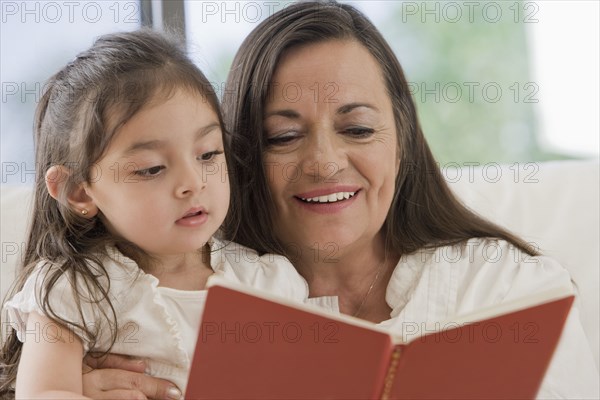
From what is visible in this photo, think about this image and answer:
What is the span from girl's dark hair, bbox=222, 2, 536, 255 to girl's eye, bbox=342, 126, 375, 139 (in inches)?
5.9

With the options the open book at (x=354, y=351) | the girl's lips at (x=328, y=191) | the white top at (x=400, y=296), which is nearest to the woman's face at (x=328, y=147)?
the girl's lips at (x=328, y=191)

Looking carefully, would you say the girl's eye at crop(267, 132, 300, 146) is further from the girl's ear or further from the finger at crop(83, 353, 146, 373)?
the finger at crop(83, 353, 146, 373)

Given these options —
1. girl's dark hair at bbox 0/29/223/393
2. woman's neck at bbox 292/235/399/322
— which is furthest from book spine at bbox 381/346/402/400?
woman's neck at bbox 292/235/399/322

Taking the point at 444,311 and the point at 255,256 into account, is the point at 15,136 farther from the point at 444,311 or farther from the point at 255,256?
the point at 444,311

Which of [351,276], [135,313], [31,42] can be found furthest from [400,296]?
[31,42]

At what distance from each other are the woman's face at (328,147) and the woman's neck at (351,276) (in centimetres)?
9

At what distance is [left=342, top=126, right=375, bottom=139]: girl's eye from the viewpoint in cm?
195

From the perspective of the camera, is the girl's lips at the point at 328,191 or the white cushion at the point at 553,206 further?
the white cushion at the point at 553,206

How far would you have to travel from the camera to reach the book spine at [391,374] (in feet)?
4.32

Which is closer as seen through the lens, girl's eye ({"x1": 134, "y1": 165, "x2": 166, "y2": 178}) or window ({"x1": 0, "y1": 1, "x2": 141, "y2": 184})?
girl's eye ({"x1": 134, "y1": 165, "x2": 166, "y2": 178})

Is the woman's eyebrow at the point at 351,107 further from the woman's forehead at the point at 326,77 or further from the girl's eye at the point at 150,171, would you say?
the girl's eye at the point at 150,171

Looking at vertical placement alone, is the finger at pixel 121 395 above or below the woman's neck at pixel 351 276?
below

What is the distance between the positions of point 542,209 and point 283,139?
0.86 metres

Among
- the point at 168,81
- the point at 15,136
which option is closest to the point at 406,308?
the point at 168,81
